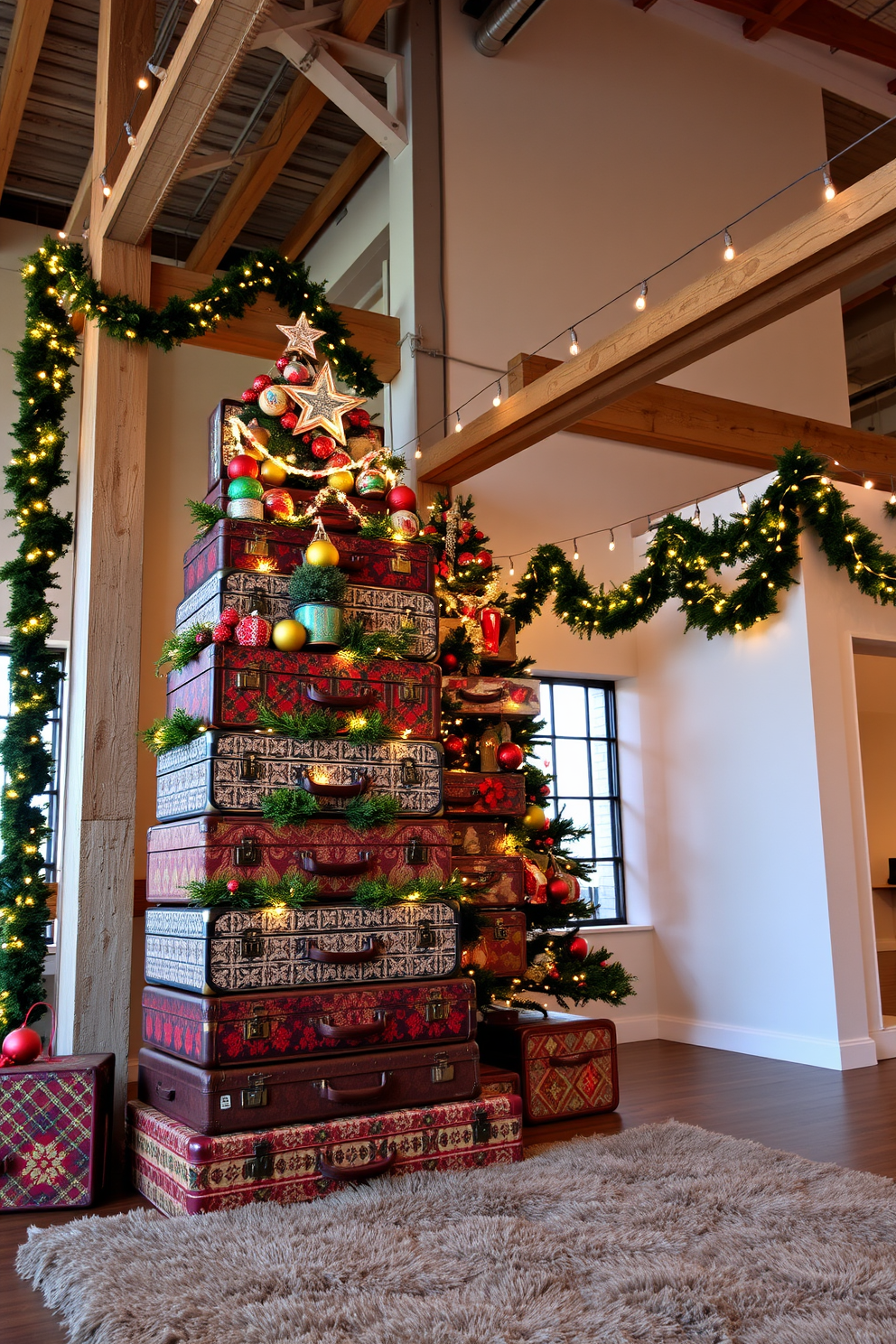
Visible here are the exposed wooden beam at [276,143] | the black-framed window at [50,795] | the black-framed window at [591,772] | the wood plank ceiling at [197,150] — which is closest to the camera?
the exposed wooden beam at [276,143]

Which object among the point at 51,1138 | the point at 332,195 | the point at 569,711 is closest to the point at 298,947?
the point at 51,1138

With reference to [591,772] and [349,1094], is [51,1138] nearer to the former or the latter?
[349,1094]

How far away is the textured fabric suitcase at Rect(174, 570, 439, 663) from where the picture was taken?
134 inches

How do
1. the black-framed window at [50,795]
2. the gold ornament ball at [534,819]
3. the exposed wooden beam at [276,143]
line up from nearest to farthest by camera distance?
1. the gold ornament ball at [534,819]
2. the exposed wooden beam at [276,143]
3. the black-framed window at [50,795]

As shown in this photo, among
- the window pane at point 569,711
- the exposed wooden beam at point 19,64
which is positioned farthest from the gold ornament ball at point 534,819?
the exposed wooden beam at point 19,64

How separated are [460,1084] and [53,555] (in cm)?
280

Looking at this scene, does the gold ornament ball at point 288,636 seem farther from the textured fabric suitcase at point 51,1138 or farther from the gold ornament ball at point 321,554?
the textured fabric suitcase at point 51,1138

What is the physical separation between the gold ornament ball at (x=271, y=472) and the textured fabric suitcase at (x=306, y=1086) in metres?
1.92

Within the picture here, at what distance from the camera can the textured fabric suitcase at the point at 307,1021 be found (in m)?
3.03

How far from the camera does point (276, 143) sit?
6457 millimetres

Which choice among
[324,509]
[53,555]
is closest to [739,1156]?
[324,509]

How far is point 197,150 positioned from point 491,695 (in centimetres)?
482

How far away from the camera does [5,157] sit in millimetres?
6301

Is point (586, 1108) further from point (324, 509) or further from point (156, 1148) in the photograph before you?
point (324, 509)
